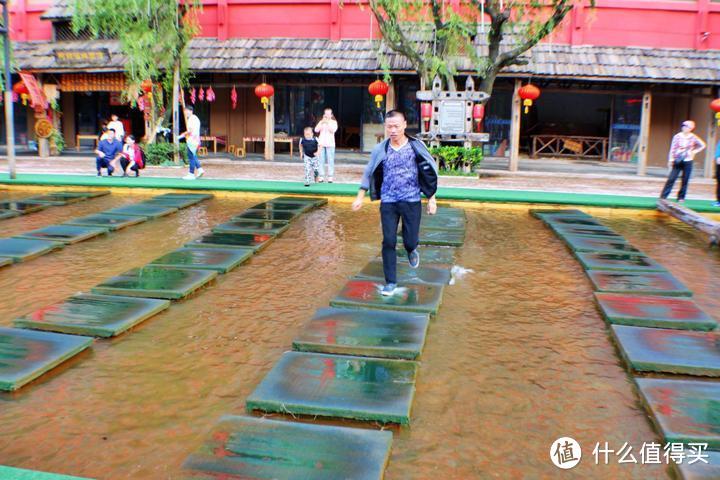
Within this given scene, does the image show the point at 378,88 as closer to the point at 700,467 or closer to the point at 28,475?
the point at 700,467

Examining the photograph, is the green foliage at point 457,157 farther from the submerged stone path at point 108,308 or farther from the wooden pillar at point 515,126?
the submerged stone path at point 108,308

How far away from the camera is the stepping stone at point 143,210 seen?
31.8ft

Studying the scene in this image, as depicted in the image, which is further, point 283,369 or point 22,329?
point 22,329

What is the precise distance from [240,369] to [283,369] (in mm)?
359

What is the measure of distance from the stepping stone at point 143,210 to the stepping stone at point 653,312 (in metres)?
6.56

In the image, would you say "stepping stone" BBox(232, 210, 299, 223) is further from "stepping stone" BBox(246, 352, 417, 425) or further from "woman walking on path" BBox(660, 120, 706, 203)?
"woman walking on path" BBox(660, 120, 706, 203)

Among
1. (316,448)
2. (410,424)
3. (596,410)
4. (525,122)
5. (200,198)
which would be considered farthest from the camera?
(525,122)

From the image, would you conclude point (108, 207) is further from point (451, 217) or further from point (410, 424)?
point (410, 424)

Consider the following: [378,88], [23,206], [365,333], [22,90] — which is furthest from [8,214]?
[22,90]

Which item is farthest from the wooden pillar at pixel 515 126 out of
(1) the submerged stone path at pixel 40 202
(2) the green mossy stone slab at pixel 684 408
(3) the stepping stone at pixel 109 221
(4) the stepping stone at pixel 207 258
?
(2) the green mossy stone slab at pixel 684 408

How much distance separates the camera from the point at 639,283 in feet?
20.7

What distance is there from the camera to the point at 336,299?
5.58 m

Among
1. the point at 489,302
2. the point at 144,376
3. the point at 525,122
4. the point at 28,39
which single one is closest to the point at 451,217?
the point at 489,302

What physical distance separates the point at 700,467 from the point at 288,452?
6.48 ft
